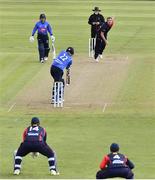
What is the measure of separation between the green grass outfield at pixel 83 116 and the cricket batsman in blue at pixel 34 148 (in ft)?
0.85

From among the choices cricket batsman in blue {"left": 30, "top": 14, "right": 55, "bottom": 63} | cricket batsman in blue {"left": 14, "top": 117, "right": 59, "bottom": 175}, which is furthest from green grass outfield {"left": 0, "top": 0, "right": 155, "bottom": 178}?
cricket batsman in blue {"left": 30, "top": 14, "right": 55, "bottom": 63}

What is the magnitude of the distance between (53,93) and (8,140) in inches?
166

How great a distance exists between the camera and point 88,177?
16594mm

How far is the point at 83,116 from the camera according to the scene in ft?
75.1

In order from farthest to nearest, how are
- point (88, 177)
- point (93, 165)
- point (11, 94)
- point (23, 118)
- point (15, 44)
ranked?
point (15, 44)
point (11, 94)
point (23, 118)
point (93, 165)
point (88, 177)

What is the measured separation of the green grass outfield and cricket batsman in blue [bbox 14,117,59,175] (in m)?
0.26

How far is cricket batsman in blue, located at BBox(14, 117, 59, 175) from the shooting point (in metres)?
16.6

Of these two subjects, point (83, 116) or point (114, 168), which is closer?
point (114, 168)

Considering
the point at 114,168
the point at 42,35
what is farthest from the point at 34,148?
the point at 42,35

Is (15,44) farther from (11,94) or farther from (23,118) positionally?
(23,118)

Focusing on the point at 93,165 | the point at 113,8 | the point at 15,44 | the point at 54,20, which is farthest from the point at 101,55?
the point at 113,8

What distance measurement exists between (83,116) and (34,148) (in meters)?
6.37

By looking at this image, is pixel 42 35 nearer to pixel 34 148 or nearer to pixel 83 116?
pixel 83 116

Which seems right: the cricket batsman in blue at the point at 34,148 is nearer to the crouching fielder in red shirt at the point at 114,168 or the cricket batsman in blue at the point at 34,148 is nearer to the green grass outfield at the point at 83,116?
the green grass outfield at the point at 83,116
